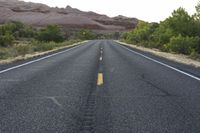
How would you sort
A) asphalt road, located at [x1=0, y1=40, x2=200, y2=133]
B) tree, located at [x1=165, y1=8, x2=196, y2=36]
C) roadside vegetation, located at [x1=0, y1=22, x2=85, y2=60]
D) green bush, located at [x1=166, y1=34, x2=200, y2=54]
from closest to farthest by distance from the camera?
1. asphalt road, located at [x1=0, y1=40, x2=200, y2=133]
2. roadside vegetation, located at [x1=0, y1=22, x2=85, y2=60]
3. green bush, located at [x1=166, y1=34, x2=200, y2=54]
4. tree, located at [x1=165, y1=8, x2=196, y2=36]

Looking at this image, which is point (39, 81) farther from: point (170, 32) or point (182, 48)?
point (170, 32)

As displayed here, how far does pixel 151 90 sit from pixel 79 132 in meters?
4.15

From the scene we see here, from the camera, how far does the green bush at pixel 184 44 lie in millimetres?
30906

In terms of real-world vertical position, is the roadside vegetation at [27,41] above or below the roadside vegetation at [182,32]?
below

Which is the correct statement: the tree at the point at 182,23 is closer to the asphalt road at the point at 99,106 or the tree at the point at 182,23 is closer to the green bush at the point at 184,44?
the green bush at the point at 184,44

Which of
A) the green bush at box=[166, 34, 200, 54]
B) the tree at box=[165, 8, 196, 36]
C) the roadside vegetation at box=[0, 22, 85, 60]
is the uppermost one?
the tree at box=[165, 8, 196, 36]

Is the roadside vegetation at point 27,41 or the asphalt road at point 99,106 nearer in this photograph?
the asphalt road at point 99,106

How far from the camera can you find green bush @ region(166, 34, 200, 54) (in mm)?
30906

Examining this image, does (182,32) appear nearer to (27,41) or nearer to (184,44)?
(184,44)

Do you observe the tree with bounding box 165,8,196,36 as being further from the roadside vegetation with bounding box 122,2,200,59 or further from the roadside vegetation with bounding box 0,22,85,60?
the roadside vegetation with bounding box 0,22,85,60

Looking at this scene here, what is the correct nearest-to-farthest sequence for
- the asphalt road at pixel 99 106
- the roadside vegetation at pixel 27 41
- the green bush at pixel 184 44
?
the asphalt road at pixel 99 106
the roadside vegetation at pixel 27 41
the green bush at pixel 184 44

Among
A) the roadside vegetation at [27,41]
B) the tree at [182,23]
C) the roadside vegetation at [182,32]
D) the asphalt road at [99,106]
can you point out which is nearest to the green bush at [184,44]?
the roadside vegetation at [182,32]

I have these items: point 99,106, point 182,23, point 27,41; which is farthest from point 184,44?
point 27,41

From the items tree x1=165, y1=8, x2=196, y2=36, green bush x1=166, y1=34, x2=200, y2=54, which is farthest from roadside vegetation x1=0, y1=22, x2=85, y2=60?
tree x1=165, y1=8, x2=196, y2=36
